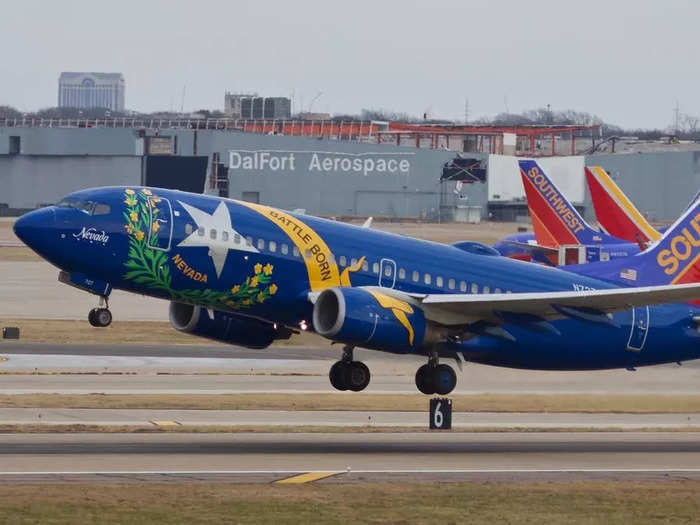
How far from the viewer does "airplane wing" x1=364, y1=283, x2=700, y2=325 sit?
1682 inches

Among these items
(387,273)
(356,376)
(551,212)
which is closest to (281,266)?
(387,273)

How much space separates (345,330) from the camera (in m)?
40.8

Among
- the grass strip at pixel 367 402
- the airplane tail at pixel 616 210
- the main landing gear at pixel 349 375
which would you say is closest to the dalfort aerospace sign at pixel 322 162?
the airplane tail at pixel 616 210

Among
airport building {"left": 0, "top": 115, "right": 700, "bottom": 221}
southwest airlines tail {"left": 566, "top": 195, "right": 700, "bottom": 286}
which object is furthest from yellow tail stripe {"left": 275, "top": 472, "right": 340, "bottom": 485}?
airport building {"left": 0, "top": 115, "right": 700, "bottom": 221}

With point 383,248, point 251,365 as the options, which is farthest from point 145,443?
point 251,365

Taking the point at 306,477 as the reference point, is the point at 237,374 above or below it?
above

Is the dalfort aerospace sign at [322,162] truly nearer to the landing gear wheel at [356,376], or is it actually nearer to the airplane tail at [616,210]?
the airplane tail at [616,210]

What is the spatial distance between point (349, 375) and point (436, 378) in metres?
2.81

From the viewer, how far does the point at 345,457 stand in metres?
41.3

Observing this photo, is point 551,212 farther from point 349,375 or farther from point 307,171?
point 307,171

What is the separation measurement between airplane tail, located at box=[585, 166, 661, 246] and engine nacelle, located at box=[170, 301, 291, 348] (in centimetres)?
4627

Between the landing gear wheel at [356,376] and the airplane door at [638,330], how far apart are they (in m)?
9.35

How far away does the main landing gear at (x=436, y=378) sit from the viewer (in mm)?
44156

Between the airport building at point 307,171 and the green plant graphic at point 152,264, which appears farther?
the airport building at point 307,171
